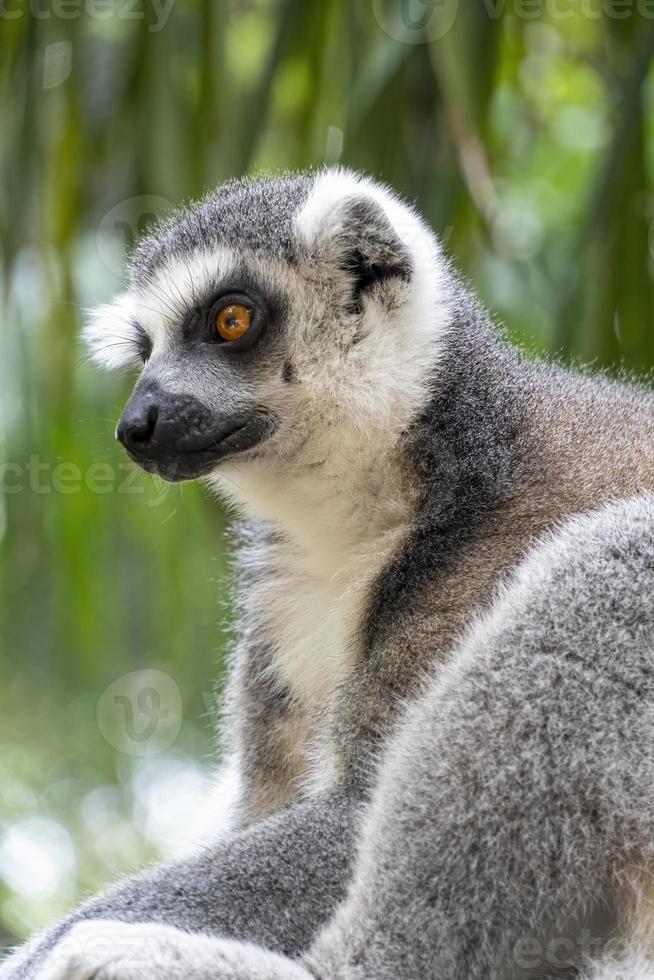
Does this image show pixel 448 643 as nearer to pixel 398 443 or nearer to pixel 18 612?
pixel 398 443

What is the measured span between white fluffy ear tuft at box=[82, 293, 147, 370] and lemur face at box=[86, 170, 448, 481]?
0.58 ft

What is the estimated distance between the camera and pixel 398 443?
9.81ft

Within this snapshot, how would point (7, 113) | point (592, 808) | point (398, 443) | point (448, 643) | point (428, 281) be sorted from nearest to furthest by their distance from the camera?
point (592, 808), point (448, 643), point (398, 443), point (428, 281), point (7, 113)

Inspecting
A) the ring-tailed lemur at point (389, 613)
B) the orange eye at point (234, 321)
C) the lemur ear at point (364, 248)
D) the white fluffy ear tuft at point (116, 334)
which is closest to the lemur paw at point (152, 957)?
the ring-tailed lemur at point (389, 613)

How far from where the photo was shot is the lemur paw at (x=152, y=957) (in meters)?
2.10

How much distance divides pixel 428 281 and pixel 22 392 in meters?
2.06

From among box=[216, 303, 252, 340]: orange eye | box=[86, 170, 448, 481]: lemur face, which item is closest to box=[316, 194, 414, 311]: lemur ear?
box=[86, 170, 448, 481]: lemur face

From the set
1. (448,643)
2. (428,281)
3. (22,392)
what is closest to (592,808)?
(448,643)

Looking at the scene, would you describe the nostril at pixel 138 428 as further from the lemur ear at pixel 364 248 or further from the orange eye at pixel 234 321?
the lemur ear at pixel 364 248

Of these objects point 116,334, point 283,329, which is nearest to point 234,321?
point 283,329

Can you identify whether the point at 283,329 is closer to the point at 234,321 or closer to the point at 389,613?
the point at 234,321

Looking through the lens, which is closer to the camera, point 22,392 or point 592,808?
point 592,808

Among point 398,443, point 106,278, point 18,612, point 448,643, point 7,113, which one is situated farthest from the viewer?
point 18,612

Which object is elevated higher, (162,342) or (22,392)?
(162,342)
